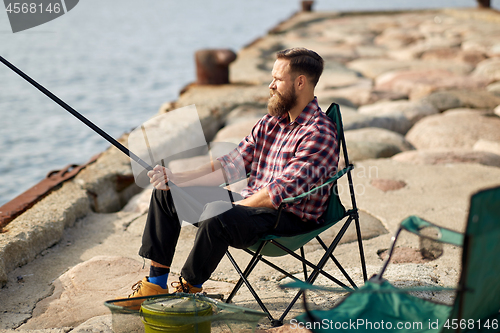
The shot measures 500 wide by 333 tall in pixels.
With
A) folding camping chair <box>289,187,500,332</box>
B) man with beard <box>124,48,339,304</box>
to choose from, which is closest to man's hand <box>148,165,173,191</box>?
man with beard <box>124,48,339,304</box>

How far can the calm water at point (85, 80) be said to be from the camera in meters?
9.77

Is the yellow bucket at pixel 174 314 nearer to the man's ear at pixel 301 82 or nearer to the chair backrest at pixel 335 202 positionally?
the chair backrest at pixel 335 202

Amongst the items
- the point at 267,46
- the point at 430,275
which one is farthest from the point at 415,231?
the point at 267,46

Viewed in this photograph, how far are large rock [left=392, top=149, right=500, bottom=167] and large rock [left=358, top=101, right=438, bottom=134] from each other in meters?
1.29

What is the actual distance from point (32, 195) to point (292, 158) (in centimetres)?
225

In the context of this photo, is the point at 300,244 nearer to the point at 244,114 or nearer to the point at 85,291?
the point at 85,291

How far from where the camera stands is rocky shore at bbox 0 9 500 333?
3000 mm

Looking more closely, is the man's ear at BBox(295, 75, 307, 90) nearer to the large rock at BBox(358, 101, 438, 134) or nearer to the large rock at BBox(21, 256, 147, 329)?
the large rock at BBox(21, 256, 147, 329)

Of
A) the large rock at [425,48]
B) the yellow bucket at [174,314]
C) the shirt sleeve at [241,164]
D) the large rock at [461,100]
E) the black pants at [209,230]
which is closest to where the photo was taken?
the yellow bucket at [174,314]

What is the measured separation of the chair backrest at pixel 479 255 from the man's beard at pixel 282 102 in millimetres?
1324

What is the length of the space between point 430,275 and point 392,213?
1.07 metres

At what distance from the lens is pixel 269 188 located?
→ 2645mm

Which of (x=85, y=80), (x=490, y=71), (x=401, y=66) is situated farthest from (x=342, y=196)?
(x=85, y=80)

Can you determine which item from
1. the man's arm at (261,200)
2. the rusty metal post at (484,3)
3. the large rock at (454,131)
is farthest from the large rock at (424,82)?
the rusty metal post at (484,3)
